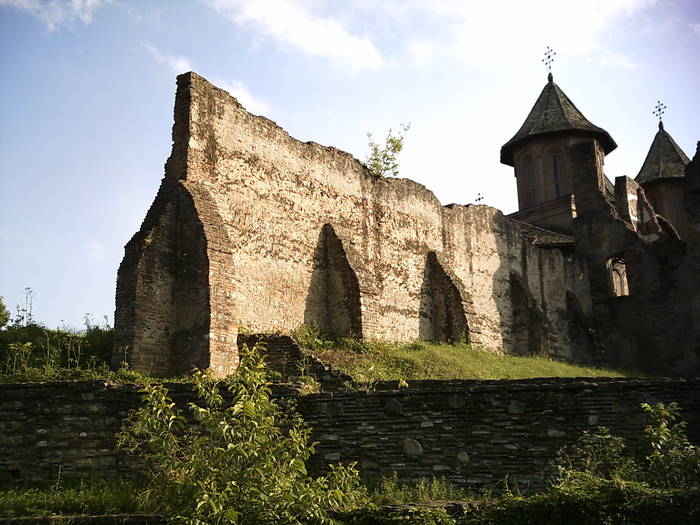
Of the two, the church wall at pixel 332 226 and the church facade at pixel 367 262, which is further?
the church wall at pixel 332 226

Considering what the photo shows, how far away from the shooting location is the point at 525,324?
2412cm

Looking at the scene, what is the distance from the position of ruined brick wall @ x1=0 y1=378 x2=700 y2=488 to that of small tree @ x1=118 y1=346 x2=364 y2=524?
811 mm

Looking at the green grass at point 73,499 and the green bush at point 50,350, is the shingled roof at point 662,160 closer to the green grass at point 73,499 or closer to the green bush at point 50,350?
the green bush at point 50,350

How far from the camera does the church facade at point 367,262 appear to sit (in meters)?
13.6

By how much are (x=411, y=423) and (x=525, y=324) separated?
16.5 m

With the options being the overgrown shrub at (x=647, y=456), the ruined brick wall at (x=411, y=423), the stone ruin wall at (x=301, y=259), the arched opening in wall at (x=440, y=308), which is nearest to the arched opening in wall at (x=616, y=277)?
the stone ruin wall at (x=301, y=259)

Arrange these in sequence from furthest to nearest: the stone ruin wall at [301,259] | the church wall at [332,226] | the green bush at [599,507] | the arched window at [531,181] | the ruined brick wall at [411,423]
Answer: the arched window at [531,181] < the church wall at [332,226] < the stone ruin wall at [301,259] < the ruined brick wall at [411,423] < the green bush at [599,507]

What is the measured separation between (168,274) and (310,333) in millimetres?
4079

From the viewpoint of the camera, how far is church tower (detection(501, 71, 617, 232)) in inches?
1330

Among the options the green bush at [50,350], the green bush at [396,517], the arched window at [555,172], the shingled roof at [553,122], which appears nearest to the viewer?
the green bush at [396,517]

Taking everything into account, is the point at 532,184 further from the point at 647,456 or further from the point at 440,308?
the point at 647,456

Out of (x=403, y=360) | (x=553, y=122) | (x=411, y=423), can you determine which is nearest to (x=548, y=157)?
(x=553, y=122)

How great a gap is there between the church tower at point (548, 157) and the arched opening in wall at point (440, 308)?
13909mm

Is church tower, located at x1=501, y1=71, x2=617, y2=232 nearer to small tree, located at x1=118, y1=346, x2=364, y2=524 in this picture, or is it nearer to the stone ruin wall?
the stone ruin wall
